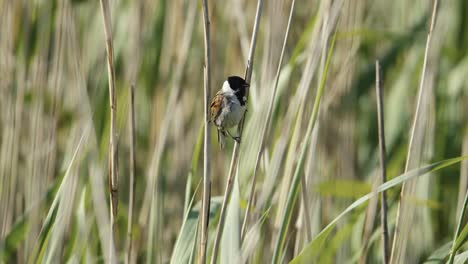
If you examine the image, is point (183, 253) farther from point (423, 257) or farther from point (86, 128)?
point (423, 257)

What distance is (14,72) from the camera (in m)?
2.72

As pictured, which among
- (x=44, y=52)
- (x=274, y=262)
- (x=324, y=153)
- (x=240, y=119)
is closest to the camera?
(x=274, y=262)

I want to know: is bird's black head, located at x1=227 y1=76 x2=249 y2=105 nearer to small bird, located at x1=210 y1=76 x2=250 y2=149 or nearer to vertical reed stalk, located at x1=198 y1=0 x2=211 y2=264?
small bird, located at x1=210 y1=76 x2=250 y2=149

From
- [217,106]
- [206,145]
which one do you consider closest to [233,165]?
[206,145]

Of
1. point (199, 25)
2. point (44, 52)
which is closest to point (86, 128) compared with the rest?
point (44, 52)

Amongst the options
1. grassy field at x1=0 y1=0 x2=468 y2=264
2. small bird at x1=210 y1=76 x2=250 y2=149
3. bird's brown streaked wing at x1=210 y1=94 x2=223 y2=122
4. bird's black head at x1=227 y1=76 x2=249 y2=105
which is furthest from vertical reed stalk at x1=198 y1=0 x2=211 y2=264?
bird's brown streaked wing at x1=210 y1=94 x2=223 y2=122

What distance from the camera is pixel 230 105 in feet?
7.22

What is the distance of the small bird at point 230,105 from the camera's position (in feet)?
6.97

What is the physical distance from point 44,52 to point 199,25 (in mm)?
898

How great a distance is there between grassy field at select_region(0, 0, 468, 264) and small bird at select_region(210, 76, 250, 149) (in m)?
0.07

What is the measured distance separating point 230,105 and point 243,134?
0.21 metres

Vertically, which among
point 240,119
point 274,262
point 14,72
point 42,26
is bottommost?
point 274,262

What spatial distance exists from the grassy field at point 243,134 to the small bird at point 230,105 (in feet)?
0.24

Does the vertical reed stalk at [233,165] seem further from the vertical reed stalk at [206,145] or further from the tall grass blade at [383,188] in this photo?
the tall grass blade at [383,188]
